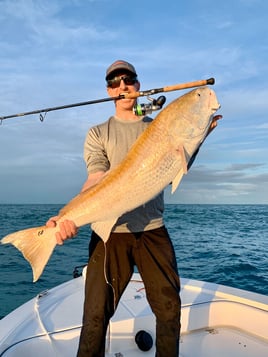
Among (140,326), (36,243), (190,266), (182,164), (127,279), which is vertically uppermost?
(182,164)

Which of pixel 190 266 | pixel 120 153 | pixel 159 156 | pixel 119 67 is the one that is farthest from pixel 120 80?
pixel 190 266

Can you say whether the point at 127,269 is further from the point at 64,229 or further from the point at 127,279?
the point at 64,229

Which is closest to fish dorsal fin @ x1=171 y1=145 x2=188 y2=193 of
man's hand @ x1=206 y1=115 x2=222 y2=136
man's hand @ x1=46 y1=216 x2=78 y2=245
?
man's hand @ x1=206 y1=115 x2=222 y2=136

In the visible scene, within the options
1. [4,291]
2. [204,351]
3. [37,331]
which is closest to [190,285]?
[204,351]

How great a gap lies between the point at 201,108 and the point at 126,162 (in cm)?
74

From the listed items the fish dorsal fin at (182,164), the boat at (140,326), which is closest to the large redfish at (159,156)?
the fish dorsal fin at (182,164)

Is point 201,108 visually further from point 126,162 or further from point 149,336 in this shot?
point 149,336

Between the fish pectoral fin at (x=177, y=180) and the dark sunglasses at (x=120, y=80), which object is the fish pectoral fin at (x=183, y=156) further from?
the dark sunglasses at (x=120, y=80)

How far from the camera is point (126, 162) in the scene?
119 inches

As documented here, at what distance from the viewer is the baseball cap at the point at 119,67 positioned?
354 cm

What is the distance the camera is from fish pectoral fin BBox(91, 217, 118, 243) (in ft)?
10.4

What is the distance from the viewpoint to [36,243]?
3236mm

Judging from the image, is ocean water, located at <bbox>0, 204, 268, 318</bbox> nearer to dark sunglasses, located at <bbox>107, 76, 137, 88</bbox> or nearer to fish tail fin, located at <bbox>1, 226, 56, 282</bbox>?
fish tail fin, located at <bbox>1, 226, 56, 282</bbox>

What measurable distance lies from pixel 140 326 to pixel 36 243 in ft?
6.96
